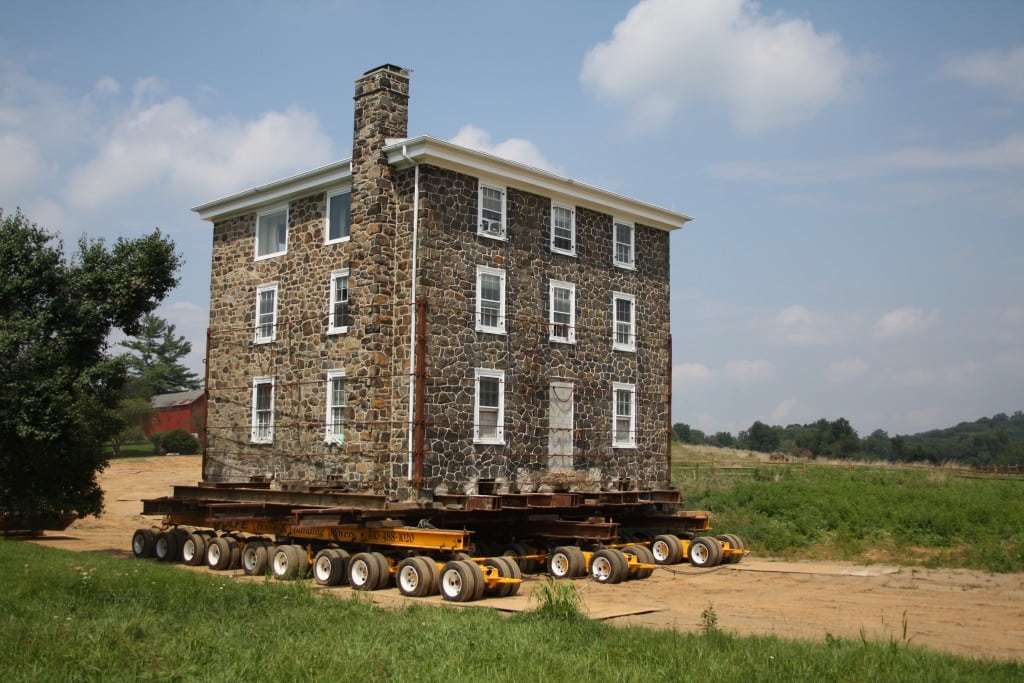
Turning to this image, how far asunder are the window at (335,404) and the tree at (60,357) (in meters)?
5.43

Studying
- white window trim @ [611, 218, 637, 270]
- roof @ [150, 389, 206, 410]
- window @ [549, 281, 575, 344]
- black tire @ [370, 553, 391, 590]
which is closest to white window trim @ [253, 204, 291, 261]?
window @ [549, 281, 575, 344]

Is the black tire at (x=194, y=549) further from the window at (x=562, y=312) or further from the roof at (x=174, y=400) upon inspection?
the roof at (x=174, y=400)

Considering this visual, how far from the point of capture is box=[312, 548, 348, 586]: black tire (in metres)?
18.9

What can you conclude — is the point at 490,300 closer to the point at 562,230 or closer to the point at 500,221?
the point at 500,221

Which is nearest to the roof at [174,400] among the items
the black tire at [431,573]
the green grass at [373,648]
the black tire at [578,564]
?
the black tire at [578,564]

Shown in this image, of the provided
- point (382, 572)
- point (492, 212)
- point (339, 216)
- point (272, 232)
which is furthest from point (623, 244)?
point (382, 572)

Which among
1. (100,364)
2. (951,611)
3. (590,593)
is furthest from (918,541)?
(100,364)

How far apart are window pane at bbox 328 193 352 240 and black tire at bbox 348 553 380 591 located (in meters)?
8.10

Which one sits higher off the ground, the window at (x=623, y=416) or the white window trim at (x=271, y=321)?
the white window trim at (x=271, y=321)

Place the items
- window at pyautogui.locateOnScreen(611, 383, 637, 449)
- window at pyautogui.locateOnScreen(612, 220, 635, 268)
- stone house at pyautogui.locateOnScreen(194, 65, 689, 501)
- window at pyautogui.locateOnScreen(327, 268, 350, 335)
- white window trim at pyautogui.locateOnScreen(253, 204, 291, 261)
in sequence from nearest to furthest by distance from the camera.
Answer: stone house at pyautogui.locateOnScreen(194, 65, 689, 501), window at pyautogui.locateOnScreen(327, 268, 350, 335), white window trim at pyautogui.locateOnScreen(253, 204, 291, 261), window at pyautogui.locateOnScreen(611, 383, 637, 449), window at pyautogui.locateOnScreen(612, 220, 635, 268)

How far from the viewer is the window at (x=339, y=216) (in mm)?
23250

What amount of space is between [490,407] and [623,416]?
4.93 metres

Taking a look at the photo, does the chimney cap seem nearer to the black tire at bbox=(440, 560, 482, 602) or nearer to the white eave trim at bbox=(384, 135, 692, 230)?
the white eave trim at bbox=(384, 135, 692, 230)

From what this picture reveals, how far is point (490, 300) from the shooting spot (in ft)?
73.9
